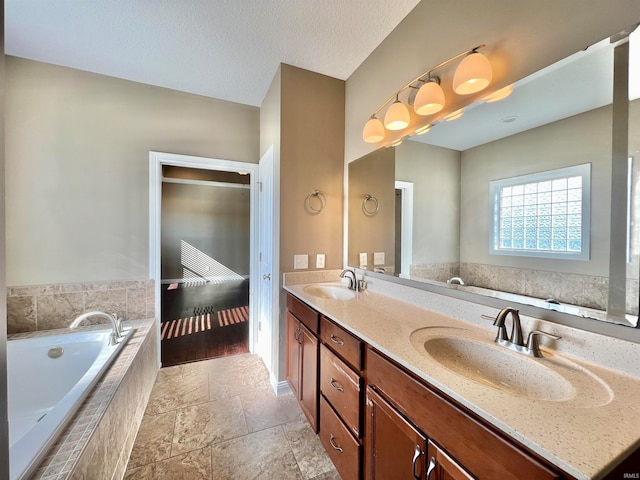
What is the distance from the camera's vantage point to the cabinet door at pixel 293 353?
5.73 feet

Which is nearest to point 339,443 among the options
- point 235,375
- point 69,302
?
point 235,375

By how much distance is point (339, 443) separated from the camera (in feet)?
4.02

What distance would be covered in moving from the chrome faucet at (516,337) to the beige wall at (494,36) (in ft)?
3.18

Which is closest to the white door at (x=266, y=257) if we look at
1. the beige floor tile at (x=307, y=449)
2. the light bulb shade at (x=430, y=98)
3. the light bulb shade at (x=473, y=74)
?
the beige floor tile at (x=307, y=449)

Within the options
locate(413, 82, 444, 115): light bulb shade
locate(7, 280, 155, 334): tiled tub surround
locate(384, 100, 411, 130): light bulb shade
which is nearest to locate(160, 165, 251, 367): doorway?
locate(7, 280, 155, 334): tiled tub surround

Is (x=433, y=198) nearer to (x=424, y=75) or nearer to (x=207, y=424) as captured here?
(x=424, y=75)

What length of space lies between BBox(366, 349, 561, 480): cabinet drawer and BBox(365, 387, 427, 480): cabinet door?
0.05m

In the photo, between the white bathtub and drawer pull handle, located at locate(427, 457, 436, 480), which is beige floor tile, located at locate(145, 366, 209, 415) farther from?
drawer pull handle, located at locate(427, 457, 436, 480)

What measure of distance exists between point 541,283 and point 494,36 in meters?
1.09

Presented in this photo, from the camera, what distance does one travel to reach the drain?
1.76m

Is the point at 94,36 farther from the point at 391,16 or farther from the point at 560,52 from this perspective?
the point at 560,52

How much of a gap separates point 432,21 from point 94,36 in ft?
7.40

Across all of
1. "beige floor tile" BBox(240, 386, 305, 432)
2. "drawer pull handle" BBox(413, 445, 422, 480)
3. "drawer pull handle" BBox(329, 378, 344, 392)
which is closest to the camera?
"drawer pull handle" BBox(413, 445, 422, 480)

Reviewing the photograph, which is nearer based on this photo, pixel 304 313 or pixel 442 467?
pixel 442 467
